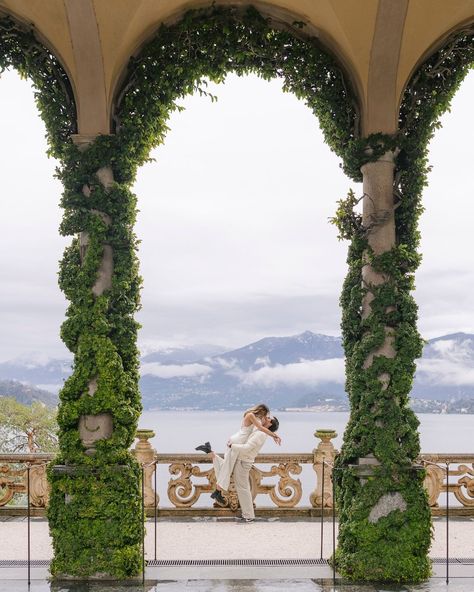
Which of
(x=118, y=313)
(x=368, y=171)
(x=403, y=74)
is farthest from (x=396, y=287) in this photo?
(x=118, y=313)

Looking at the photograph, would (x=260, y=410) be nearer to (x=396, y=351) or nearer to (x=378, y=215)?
(x=396, y=351)

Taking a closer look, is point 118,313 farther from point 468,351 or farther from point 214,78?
point 468,351

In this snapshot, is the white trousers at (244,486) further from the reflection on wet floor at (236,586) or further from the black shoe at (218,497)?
the reflection on wet floor at (236,586)

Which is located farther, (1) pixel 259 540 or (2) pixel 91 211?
(1) pixel 259 540

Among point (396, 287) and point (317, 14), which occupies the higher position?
point (317, 14)

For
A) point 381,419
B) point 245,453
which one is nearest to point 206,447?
point 245,453

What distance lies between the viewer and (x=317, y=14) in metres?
7.89

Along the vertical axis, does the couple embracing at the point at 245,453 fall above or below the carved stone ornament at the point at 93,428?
below

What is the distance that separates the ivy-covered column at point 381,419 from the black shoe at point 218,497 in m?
3.40

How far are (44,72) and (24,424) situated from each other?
16677 mm

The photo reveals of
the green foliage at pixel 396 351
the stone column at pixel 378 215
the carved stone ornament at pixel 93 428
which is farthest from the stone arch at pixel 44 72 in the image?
the stone column at pixel 378 215

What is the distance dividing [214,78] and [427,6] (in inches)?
83.2

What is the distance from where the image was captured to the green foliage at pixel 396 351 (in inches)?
298

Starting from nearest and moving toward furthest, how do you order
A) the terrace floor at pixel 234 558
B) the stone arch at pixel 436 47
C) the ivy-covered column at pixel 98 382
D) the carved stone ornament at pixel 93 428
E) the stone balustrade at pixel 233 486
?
1. the terrace floor at pixel 234 558
2. the ivy-covered column at pixel 98 382
3. the carved stone ornament at pixel 93 428
4. the stone arch at pixel 436 47
5. the stone balustrade at pixel 233 486
